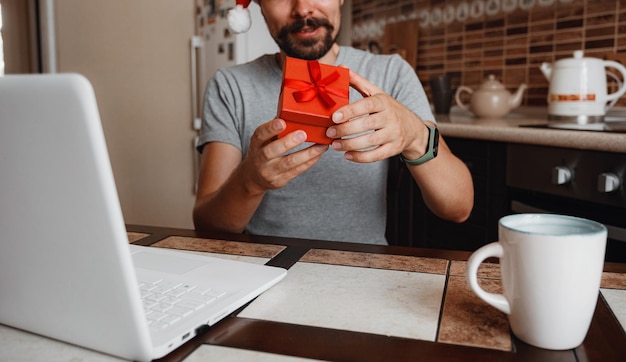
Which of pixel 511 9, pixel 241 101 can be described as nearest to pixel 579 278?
pixel 241 101

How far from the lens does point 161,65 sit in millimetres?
2906

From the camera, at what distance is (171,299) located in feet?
2.05

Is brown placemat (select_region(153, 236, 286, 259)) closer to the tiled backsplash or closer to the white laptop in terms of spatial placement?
the white laptop

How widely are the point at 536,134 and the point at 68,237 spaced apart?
4.71 ft

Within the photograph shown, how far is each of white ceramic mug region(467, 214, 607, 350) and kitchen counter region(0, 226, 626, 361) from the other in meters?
0.02

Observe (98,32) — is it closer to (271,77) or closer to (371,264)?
(271,77)

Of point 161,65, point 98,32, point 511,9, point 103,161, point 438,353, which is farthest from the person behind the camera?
point 98,32

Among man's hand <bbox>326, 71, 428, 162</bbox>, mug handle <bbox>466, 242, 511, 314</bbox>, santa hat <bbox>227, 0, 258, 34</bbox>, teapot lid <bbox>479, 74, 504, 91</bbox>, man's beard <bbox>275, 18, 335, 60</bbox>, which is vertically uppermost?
santa hat <bbox>227, 0, 258, 34</bbox>

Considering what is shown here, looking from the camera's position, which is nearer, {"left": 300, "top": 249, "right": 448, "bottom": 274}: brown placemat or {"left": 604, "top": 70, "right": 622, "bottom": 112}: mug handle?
{"left": 300, "top": 249, "right": 448, "bottom": 274}: brown placemat

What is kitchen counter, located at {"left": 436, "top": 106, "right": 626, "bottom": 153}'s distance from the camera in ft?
4.77

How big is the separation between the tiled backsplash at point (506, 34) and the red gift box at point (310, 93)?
151 centimetres

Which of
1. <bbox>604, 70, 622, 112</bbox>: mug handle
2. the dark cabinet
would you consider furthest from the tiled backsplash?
the dark cabinet

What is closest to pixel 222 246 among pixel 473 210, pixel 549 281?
pixel 549 281

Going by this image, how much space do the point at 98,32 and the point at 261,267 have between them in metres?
2.74
